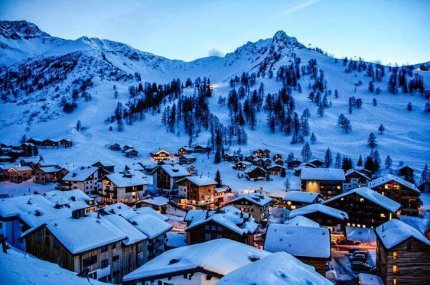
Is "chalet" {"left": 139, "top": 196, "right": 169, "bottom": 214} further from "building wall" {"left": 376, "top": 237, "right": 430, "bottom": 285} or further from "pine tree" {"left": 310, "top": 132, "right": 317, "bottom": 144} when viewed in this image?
"pine tree" {"left": 310, "top": 132, "right": 317, "bottom": 144}

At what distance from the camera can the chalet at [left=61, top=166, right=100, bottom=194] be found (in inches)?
2721

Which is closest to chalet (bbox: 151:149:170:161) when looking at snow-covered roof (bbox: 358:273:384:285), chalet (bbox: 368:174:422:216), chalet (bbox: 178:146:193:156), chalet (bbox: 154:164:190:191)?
chalet (bbox: 178:146:193:156)

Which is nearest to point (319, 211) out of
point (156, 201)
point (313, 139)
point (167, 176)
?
point (156, 201)

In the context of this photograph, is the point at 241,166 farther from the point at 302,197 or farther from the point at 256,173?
the point at 302,197

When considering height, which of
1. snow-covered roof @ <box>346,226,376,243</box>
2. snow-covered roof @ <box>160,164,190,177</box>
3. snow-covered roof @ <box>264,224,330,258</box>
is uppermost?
snow-covered roof @ <box>264,224,330,258</box>

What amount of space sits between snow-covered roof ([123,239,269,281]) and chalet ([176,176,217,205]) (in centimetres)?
3618

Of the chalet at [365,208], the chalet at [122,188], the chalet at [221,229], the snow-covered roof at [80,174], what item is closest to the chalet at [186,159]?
the snow-covered roof at [80,174]

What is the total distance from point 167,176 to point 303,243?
1777 inches

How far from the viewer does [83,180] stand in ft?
225

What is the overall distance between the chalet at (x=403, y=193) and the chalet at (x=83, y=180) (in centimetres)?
5727

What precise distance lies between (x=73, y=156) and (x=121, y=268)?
82.3 m

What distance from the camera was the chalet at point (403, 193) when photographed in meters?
61.2

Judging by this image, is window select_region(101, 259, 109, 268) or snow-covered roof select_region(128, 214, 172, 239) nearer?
window select_region(101, 259, 109, 268)

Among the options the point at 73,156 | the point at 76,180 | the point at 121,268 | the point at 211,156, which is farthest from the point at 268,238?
the point at 73,156
